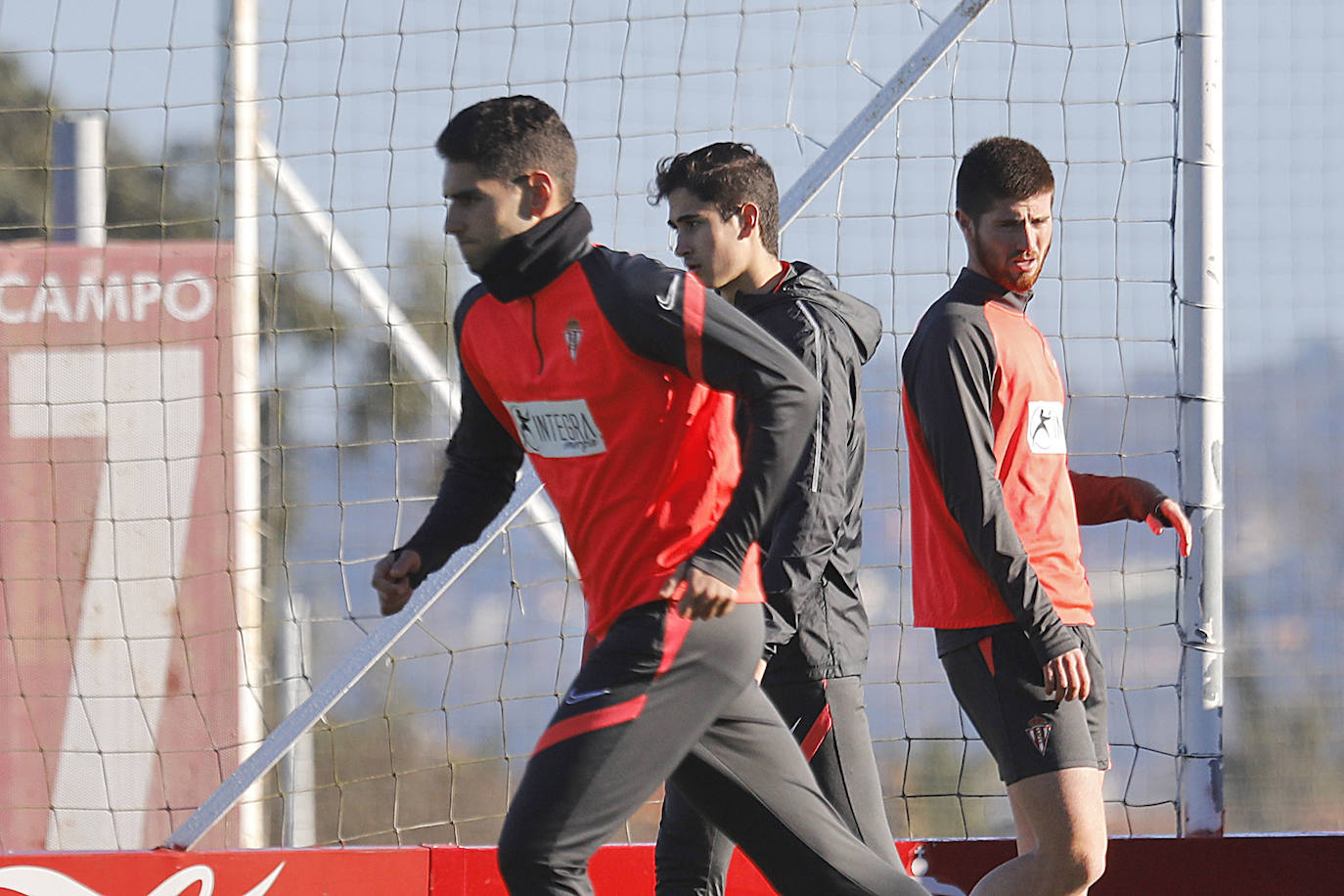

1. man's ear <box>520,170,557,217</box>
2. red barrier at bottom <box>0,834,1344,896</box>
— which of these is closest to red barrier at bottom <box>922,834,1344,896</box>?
red barrier at bottom <box>0,834,1344,896</box>

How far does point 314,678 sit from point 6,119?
279 centimetres

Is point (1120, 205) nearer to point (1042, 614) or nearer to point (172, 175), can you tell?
point (1042, 614)

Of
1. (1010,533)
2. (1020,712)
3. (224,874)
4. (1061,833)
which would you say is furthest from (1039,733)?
(224,874)

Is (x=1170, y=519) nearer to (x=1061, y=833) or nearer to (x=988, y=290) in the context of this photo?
(x=988, y=290)

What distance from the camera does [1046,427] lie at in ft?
10.6

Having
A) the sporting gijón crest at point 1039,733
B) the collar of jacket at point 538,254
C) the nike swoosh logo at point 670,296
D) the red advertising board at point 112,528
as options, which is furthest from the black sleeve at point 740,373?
the red advertising board at point 112,528

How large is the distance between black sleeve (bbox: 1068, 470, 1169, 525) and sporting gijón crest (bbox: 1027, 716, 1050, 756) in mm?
650

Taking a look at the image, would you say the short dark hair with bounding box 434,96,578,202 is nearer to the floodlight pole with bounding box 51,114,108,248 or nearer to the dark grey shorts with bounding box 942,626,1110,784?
the dark grey shorts with bounding box 942,626,1110,784

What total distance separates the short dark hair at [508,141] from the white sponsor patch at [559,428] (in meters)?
0.38

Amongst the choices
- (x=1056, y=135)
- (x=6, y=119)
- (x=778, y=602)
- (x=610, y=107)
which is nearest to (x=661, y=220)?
(x=610, y=107)

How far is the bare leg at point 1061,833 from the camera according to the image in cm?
301

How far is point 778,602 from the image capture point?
3074mm

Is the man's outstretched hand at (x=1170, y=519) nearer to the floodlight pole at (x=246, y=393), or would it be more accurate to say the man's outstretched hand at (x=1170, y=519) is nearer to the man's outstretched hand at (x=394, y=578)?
the man's outstretched hand at (x=394, y=578)

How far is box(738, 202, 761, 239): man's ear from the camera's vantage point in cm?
335
